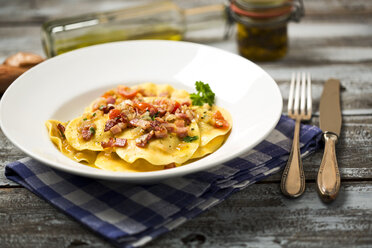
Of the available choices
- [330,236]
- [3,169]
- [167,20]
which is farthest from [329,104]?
[3,169]

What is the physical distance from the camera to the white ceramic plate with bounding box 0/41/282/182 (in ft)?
12.0

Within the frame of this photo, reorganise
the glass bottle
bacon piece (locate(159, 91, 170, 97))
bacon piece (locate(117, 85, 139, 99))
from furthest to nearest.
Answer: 1. the glass bottle
2. bacon piece (locate(159, 91, 170, 97))
3. bacon piece (locate(117, 85, 139, 99))

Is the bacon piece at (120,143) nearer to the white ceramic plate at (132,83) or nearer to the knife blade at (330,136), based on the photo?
the white ceramic plate at (132,83)

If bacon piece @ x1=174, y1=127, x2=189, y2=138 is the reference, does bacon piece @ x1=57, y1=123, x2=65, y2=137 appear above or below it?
above

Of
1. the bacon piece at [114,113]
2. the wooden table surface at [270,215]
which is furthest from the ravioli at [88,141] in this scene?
the wooden table surface at [270,215]

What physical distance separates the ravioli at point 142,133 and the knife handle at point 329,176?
89 centimetres

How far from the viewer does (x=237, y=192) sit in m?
3.79

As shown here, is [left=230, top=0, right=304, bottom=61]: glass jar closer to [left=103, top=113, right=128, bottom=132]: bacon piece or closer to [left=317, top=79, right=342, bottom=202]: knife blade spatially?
[left=317, top=79, right=342, bottom=202]: knife blade

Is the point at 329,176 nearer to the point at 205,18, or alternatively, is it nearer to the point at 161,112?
Answer: the point at 161,112

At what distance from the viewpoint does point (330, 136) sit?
433 centimetres

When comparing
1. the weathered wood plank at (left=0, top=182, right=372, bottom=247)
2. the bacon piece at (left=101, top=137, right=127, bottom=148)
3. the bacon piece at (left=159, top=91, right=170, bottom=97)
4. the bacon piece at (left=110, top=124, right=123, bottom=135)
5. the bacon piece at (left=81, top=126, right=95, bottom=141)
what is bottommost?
the weathered wood plank at (left=0, top=182, right=372, bottom=247)

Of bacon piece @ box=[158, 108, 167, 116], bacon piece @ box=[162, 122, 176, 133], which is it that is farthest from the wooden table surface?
bacon piece @ box=[158, 108, 167, 116]

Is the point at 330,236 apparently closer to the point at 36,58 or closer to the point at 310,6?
the point at 36,58

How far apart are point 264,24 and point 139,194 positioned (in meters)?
3.21
